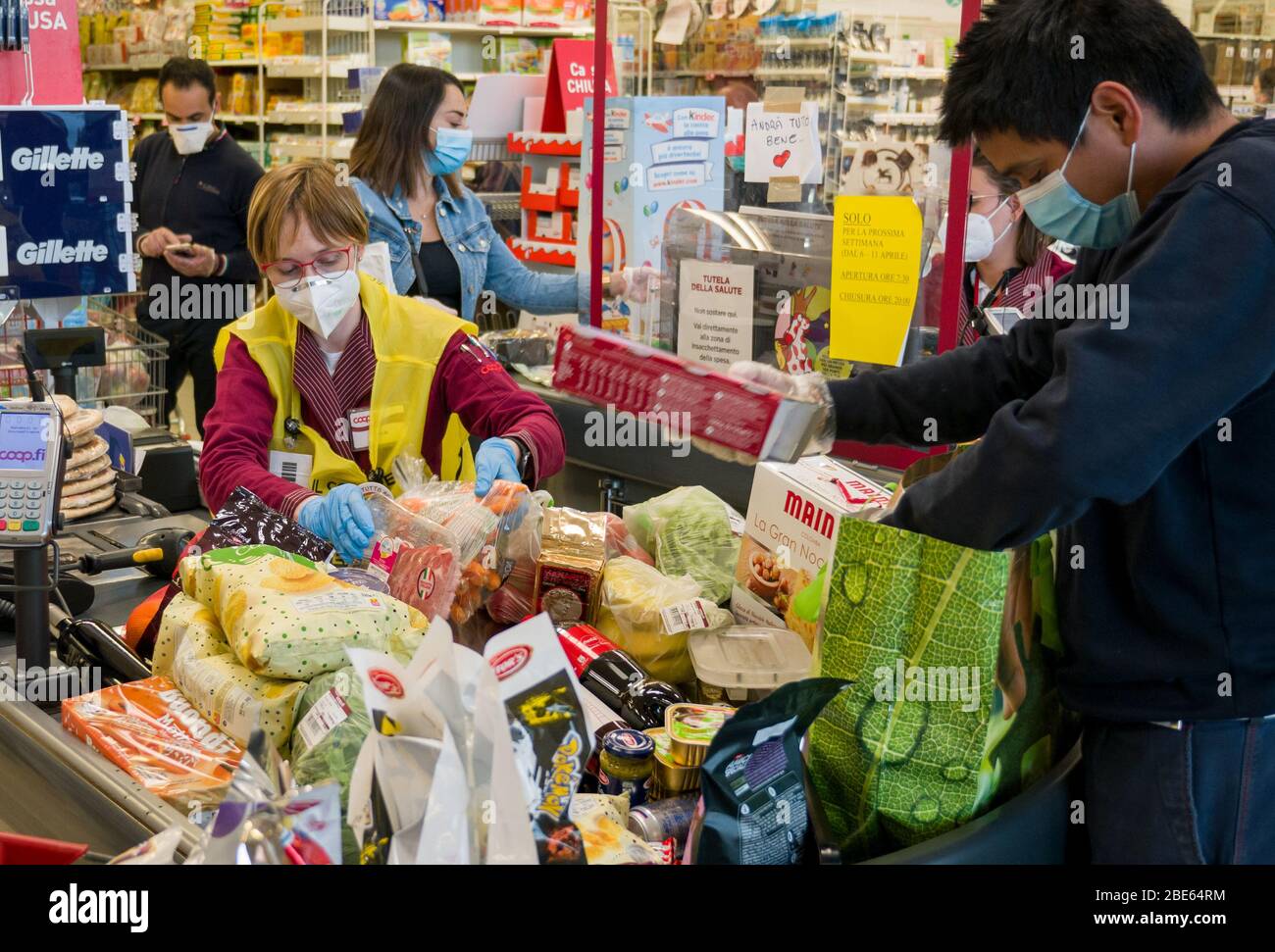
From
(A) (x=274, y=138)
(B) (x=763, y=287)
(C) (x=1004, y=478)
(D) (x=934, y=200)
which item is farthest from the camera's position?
(A) (x=274, y=138)

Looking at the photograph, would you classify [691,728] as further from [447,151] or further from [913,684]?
[447,151]

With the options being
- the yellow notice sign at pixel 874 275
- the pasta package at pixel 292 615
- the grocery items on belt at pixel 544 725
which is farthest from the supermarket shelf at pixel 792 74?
the grocery items on belt at pixel 544 725

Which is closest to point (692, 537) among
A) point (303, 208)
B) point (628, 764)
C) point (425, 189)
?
point (628, 764)

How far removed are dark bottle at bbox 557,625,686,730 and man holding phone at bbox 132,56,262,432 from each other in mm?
4115

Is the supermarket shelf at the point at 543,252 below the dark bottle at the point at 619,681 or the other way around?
the other way around

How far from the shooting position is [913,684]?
4.57ft

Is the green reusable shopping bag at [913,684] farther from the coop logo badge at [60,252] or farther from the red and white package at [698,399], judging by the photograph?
the coop logo badge at [60,252]

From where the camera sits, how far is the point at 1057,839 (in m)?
1.53

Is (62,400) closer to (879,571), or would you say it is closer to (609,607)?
(609,607)

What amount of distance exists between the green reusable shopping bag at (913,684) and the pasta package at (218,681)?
26.1 inches

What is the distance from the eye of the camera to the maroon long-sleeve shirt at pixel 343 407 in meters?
2.50

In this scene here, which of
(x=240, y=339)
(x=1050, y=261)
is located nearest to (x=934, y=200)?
(x=1050, y=261)

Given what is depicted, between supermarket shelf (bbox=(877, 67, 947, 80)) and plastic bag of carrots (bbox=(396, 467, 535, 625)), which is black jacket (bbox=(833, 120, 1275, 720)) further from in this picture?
supermarket shelf (bbox=(877, 67, 947, 80))

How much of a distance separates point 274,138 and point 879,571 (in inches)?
336
